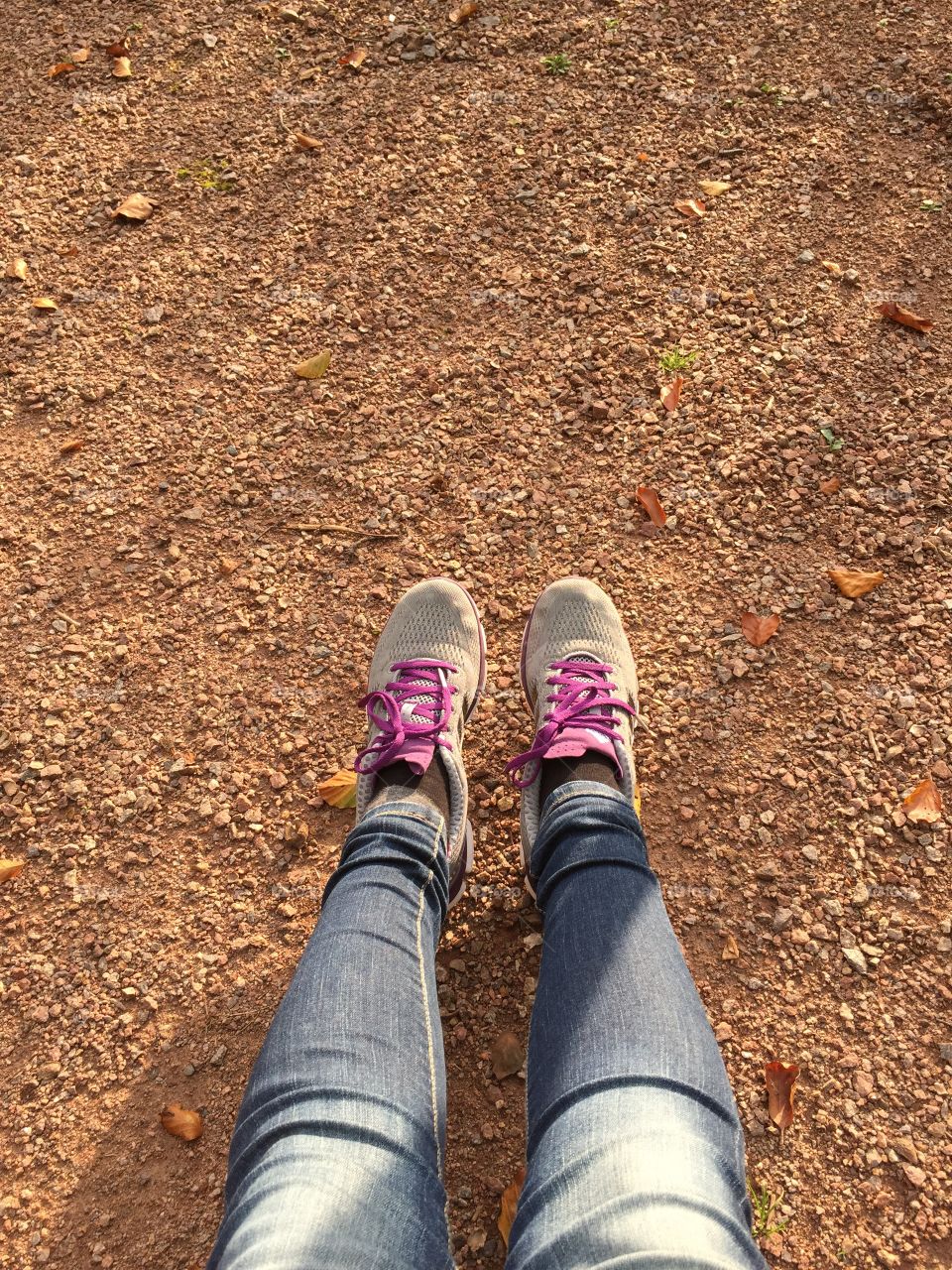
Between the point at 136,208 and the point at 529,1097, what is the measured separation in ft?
8.80

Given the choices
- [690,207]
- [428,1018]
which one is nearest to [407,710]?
[428,1018]

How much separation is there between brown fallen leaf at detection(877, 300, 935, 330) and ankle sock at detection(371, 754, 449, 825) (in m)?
1.77

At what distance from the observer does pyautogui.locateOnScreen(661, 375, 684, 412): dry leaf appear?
7.85 ft

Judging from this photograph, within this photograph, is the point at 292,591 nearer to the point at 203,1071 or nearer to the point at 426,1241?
the point at 203,1071

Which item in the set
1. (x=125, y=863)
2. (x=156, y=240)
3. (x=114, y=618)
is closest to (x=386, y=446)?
(x=114, y=618)

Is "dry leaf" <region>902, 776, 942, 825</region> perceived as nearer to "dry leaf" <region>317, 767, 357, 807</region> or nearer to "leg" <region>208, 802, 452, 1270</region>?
"leg" <region>208, 802, 452, 1270</region>

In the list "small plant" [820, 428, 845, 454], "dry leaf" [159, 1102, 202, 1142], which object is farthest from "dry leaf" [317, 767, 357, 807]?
"small plant" [820, 428, 845, 454]

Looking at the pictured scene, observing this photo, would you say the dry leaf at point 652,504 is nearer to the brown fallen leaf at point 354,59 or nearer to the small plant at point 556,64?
the small plant at point 556,64

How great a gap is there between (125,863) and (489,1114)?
3.22ft

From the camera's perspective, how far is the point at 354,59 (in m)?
2.88

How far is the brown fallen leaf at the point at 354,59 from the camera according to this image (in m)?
2.87

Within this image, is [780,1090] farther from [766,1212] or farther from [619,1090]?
[619,1090]

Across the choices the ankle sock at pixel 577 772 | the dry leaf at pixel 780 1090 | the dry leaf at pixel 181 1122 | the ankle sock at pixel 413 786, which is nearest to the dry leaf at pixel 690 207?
the ankle sock at pixel 577 772

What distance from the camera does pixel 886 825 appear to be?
77.7 inches
